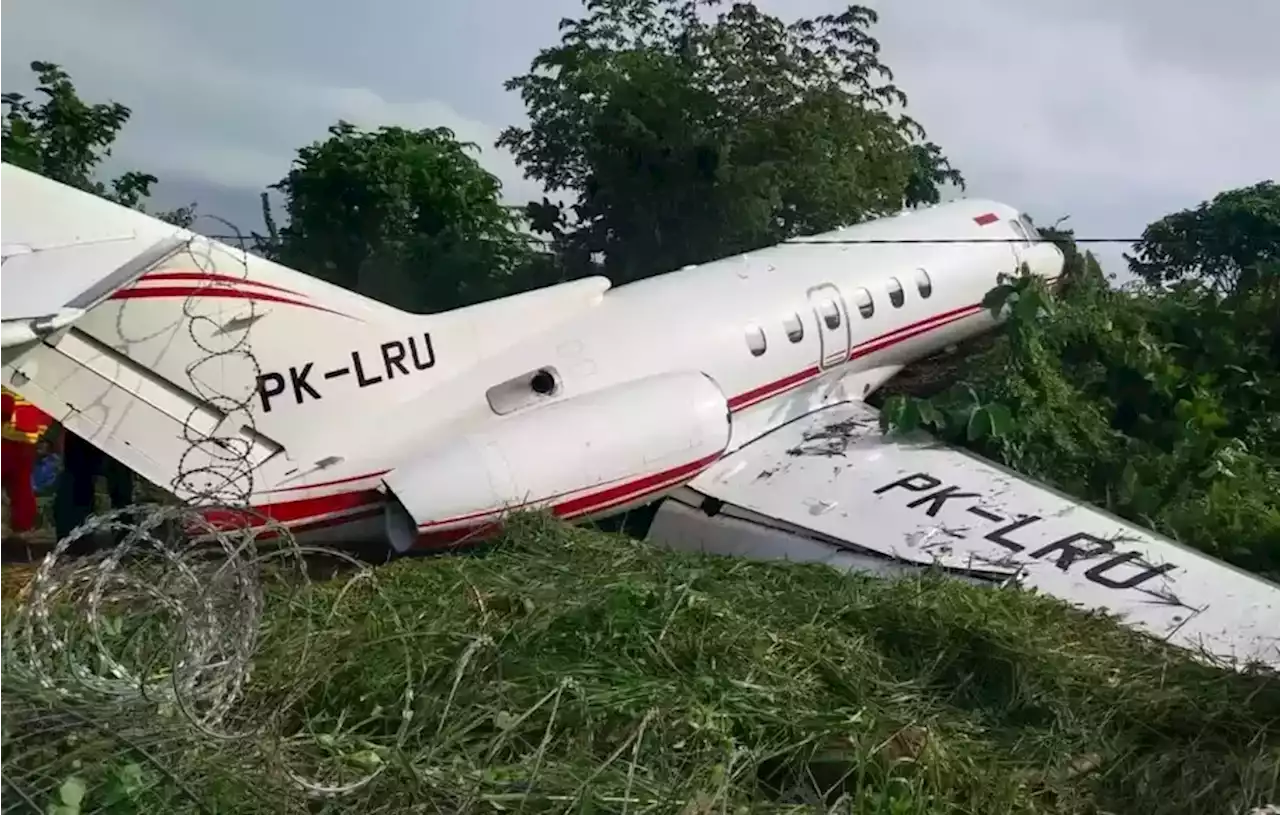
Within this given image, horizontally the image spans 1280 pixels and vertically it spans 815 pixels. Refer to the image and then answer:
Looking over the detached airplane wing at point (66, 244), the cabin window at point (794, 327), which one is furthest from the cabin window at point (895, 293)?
the detached airplane wing at point (66, 244)

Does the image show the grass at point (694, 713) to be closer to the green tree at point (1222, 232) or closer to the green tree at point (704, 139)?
the green tree at point (704, 139)

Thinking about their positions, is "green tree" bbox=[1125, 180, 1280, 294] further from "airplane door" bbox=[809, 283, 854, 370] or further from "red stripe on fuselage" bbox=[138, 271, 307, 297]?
"red stripe on fuselage" bbox=[138, 271, 307, 297]

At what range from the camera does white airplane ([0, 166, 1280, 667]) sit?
7172 mm

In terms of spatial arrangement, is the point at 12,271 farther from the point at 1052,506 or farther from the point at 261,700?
the point at 1052,506

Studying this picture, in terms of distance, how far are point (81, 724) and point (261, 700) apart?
87 cm

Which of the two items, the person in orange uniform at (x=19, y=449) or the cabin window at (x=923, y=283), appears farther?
the cabin window at (x=923, y=283)

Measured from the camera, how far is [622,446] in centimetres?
835

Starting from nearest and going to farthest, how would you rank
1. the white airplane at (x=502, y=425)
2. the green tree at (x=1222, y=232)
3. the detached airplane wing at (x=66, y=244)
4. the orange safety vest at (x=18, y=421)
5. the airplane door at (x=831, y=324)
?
the detached airplane wing at (x=66, y=244), the white airplane at (x=502, y=425), the orange safety vest at (x=18, y=421), the airplane door at (x=831, y=324), the green tree at (x=1222, y=232)

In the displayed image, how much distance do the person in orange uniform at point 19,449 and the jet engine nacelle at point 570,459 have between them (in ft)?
10.3

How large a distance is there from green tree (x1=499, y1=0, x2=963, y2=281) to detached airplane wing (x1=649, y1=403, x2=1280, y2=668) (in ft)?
16.7

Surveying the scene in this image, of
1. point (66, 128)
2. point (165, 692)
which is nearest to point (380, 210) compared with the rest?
point (66, 128)

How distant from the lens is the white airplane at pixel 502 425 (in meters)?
7.17

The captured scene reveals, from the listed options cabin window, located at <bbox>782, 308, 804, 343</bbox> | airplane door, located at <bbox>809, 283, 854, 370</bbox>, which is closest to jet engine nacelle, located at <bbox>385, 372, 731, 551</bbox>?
cabin window, located at <bbox>782, 308, 804, 343</bbox>

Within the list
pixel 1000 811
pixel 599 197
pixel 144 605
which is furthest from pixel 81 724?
pixel 599 197
